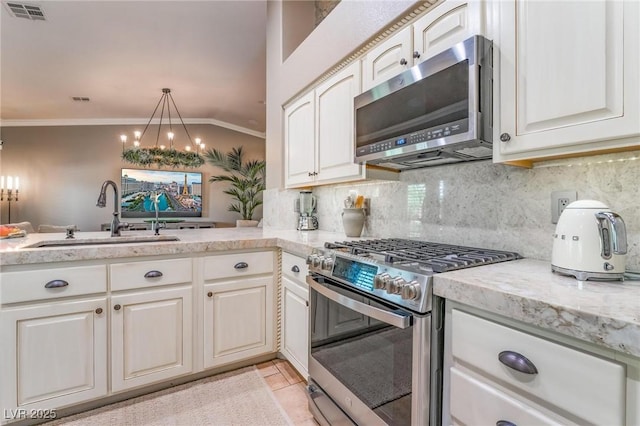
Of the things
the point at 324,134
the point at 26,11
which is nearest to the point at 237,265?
the point at 324,134

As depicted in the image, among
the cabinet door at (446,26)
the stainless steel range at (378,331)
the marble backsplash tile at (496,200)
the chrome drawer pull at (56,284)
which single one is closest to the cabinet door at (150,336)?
the chrome drawer pull at (56,284)

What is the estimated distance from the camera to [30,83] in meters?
4.76

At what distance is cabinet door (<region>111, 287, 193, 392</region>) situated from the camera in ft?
5.76

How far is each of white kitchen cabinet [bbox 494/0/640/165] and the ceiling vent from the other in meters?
4.23

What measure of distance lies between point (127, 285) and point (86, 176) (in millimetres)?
6340

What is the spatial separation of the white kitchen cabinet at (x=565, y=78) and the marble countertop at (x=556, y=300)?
0.43 m

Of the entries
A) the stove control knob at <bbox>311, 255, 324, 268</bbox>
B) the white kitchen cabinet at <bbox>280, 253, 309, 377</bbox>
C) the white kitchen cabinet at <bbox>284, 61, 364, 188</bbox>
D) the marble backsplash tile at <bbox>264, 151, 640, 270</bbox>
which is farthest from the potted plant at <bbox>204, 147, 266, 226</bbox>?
the stove control knob at <bbox>311, 255, 324, 268</bbox>

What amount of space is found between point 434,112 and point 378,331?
93 cm

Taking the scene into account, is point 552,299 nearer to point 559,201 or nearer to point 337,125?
point 559,201

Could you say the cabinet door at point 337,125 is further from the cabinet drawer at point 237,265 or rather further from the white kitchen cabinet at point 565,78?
the white kitchen cabinet at point 565,78

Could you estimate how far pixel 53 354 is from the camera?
5.29ft

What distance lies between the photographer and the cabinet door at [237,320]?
6.57ft

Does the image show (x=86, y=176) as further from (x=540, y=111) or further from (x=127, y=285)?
(x=540, y=111)

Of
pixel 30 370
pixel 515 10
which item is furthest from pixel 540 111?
pixel 30 370
